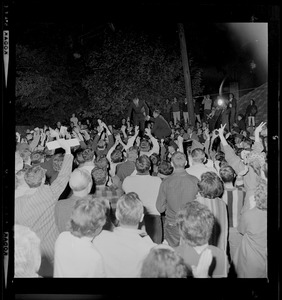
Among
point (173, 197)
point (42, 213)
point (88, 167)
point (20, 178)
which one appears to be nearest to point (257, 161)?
point (173, 197)

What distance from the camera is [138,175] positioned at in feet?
12.6

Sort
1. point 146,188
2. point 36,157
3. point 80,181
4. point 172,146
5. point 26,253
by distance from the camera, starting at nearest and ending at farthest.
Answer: point 26,253 → point 80,181 → point 146,188 → point 36,157 → point 172,146

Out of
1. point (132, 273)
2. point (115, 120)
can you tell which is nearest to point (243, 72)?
point (115, 120)

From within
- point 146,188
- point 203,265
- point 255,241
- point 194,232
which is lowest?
point 203,265

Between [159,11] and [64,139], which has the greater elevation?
[159,11]

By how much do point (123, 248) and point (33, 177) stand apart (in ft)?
3.23

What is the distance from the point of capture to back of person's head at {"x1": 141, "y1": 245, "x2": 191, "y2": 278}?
A: 2.79m

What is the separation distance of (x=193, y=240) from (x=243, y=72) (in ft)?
5.22

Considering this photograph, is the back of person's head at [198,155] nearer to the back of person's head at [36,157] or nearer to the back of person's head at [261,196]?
the back of person's head at [261,196]

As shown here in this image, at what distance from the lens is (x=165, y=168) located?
3.94 meters

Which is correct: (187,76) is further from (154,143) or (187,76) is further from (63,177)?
(63,177)

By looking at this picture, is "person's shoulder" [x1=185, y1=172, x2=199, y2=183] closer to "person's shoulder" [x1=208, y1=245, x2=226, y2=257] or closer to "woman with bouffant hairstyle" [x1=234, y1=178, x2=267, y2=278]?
"woman with bouffant hairstyle" [x1=234, y1=178, x2=267, y2=278]

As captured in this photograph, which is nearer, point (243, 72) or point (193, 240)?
point (193, 240)
